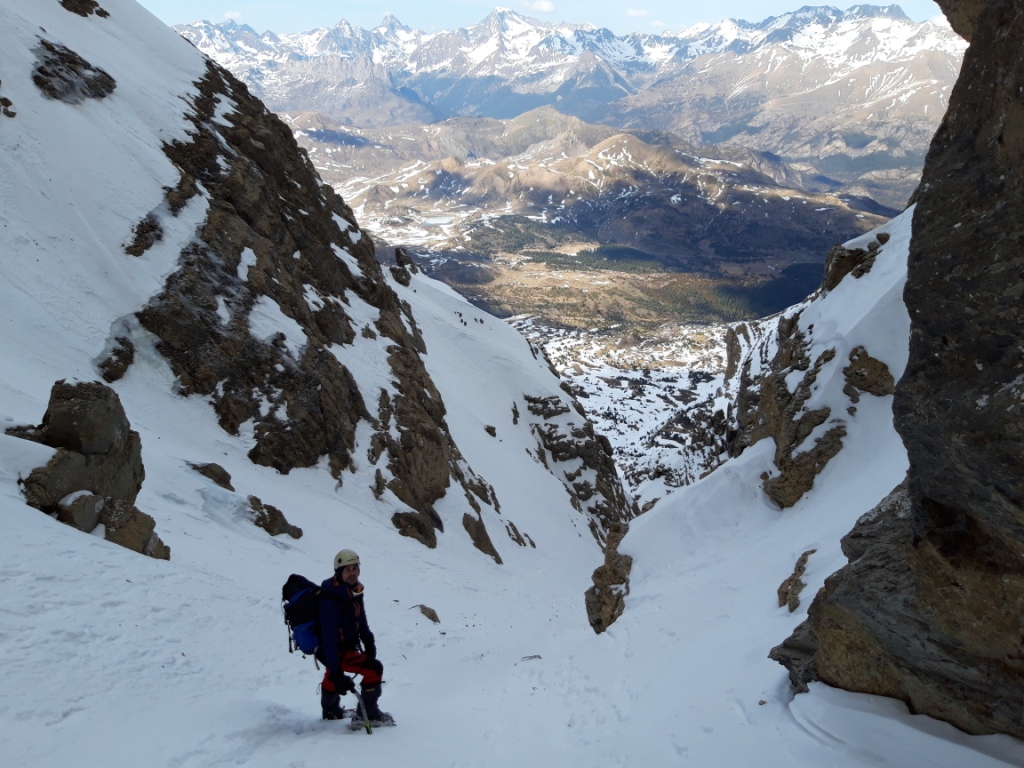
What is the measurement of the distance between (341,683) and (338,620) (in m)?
1.03

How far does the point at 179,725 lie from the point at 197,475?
14.0 meters

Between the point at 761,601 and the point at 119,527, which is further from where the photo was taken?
the point at 761,601

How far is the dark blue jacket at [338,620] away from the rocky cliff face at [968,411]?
681 cm

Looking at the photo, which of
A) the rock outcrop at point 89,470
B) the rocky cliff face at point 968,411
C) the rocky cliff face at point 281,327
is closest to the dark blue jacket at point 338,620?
the rock outcrop at point 89,470

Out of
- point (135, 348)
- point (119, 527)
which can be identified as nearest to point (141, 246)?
→ point (135, 348)

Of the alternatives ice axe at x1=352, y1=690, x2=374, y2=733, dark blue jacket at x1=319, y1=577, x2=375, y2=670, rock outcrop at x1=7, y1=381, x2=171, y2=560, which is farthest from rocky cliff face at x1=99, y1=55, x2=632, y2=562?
dark blue jacket at x1=319, y1=577, x2=375, y2=670

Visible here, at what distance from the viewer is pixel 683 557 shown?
68.6ft

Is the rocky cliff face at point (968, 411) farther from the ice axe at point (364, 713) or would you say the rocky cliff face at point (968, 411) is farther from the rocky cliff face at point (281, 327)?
the rocky cliff face at point (281, 327)

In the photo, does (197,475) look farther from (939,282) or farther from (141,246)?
(939,282)

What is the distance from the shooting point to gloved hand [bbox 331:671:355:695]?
8.38m

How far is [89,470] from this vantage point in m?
12.1

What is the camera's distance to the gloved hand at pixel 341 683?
8383mm

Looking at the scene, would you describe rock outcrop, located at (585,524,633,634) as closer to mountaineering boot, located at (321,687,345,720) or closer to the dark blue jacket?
mountaineering boot, located at (321,687,345,720)

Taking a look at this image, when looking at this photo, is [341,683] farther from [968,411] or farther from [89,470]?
[968,411]
